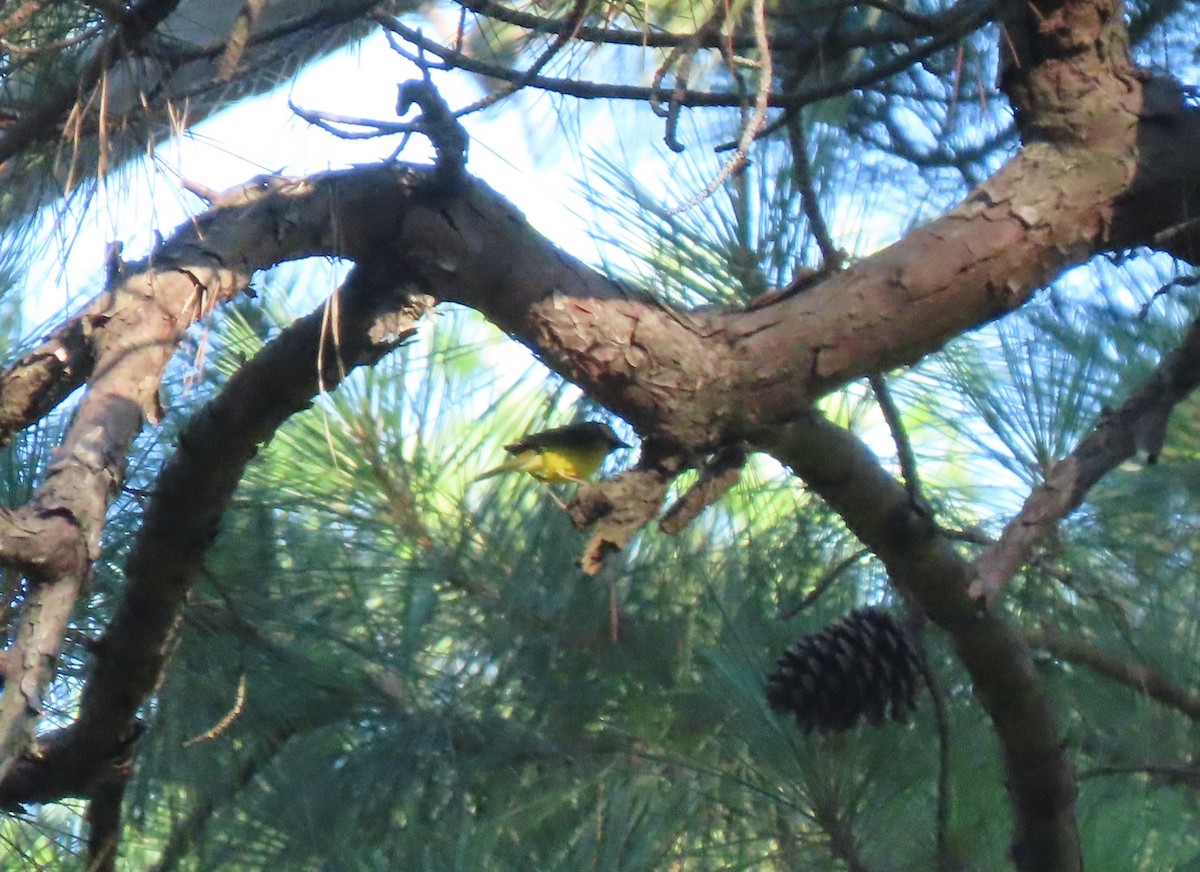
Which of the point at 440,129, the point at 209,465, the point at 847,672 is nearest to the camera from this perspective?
the point at 440,129

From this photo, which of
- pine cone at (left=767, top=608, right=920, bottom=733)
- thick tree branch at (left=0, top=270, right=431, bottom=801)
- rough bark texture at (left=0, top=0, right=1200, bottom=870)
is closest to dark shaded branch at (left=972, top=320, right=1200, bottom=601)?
rough bark texture at (left=0, top=0, right=1200, bottom=870)

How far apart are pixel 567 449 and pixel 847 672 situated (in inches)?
11.6

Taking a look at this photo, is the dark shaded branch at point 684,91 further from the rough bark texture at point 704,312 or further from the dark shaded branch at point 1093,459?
the dark shaded branch at point 1093,459

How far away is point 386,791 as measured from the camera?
1.08 metres

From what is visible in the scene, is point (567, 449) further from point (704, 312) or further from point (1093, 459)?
point (1093, 459)

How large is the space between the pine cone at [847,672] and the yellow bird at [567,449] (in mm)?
260

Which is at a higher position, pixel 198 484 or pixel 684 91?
pixel 684 91

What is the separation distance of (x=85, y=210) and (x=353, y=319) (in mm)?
148

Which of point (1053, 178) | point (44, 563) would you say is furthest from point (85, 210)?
point (1053, 178)

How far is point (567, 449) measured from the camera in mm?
706

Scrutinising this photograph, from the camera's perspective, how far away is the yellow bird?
2.24 ft

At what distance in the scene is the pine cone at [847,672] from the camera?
2.89ft

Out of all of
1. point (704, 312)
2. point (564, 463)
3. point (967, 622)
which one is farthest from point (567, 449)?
point (967, 622)

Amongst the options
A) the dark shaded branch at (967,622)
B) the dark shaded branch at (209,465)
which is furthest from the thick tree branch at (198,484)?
the dark shaded branch at (967,622)
